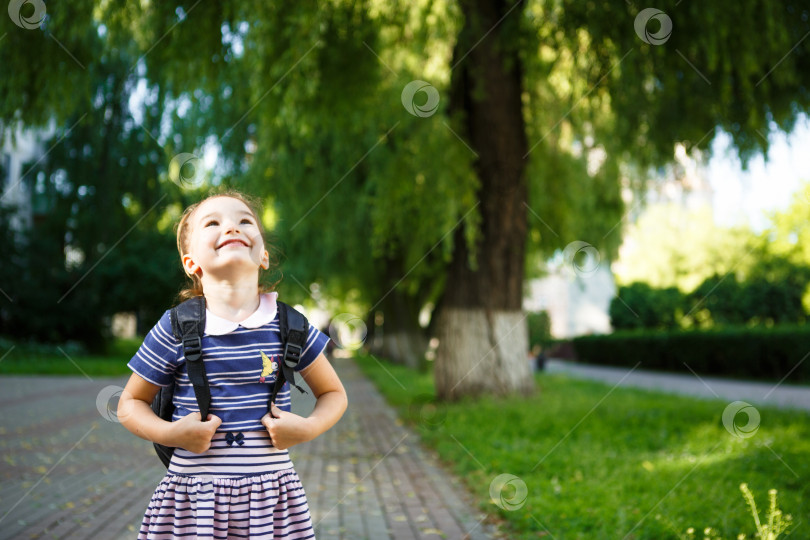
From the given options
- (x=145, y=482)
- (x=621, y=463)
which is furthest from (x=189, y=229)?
(x=621, y=463)

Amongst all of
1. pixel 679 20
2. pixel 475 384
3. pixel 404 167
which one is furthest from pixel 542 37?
pixel 475 384

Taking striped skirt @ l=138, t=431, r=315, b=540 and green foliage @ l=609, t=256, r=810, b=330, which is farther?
green foliage @ l=609, t=256, r=810, b=330

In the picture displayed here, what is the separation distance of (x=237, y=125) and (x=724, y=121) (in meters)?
8.61

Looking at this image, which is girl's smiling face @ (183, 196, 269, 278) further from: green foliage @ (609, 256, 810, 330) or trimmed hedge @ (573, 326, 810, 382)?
green foliage @ (609, 256, 810, 330)

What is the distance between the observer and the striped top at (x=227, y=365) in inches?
82.7

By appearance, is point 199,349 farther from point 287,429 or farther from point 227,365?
point 287,429

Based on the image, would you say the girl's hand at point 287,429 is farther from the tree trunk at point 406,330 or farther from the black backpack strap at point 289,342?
the tree trunk at point 406,330

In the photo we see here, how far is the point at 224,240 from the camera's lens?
2121mm

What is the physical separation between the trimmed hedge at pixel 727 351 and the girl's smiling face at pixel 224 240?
15.4 meters

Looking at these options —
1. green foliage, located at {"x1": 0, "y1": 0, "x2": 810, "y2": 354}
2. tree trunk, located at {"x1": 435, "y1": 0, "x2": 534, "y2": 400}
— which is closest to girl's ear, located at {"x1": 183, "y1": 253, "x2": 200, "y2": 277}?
green foliage, located at {"x1": 0, "y1": 0, "x2": 810, "y2": 354}

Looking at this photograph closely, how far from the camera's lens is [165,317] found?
2154mm

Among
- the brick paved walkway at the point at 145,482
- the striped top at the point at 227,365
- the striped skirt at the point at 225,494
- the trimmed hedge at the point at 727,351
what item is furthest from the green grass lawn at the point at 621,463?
the trimmed hedge at the point at 727,351

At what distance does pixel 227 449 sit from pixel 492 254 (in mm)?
8128

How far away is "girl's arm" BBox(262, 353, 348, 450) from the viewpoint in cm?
209
